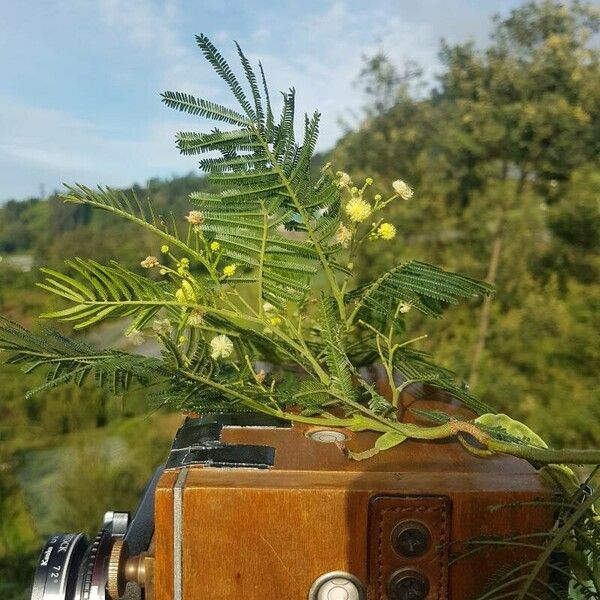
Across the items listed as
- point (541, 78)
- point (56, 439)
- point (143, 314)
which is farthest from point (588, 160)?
point (56, 439)

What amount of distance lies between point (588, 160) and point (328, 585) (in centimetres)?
328

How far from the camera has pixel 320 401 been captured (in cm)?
82

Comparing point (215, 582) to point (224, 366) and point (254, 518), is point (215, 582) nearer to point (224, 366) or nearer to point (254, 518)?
point (254, 518)

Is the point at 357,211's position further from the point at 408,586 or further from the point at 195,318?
the point at 408,586

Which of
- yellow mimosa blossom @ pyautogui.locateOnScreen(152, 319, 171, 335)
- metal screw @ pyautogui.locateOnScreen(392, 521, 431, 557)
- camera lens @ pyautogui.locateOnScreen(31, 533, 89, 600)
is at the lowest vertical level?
camera lens @ pyautogui.locateOnScreen(31, 533, 89, 600)

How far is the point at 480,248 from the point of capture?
12.1 ft

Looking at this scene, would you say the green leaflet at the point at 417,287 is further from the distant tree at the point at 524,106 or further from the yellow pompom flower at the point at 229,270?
the distant tree at the point at 524,106

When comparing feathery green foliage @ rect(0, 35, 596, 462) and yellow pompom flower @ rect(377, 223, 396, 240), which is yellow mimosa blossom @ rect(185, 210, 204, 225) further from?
yellow pompom flower @ rect(377, 223, 396, 240)

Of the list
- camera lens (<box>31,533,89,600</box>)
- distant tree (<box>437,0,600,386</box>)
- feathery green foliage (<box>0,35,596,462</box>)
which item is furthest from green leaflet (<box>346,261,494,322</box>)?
distant tree (<box>437,0,600,386</box>)

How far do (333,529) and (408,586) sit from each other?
103 millimetres

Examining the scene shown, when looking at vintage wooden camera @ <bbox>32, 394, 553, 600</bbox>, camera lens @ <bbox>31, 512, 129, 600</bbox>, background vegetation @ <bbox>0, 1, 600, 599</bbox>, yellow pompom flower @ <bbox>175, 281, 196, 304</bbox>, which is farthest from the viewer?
background vegetation @ <bbox>0, 1, 600, 599</bbox>

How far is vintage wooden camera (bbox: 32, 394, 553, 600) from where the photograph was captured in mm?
651

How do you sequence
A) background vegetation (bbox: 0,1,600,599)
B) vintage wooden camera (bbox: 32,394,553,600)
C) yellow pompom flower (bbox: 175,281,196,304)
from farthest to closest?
background vegetation (bbox: 0,1,600,599) < yellow pompom flower (bbox: 175,281,196,304) < vintage wooden camera (bbox: 32,394,553,600)

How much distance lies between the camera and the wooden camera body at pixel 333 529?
0.65m
